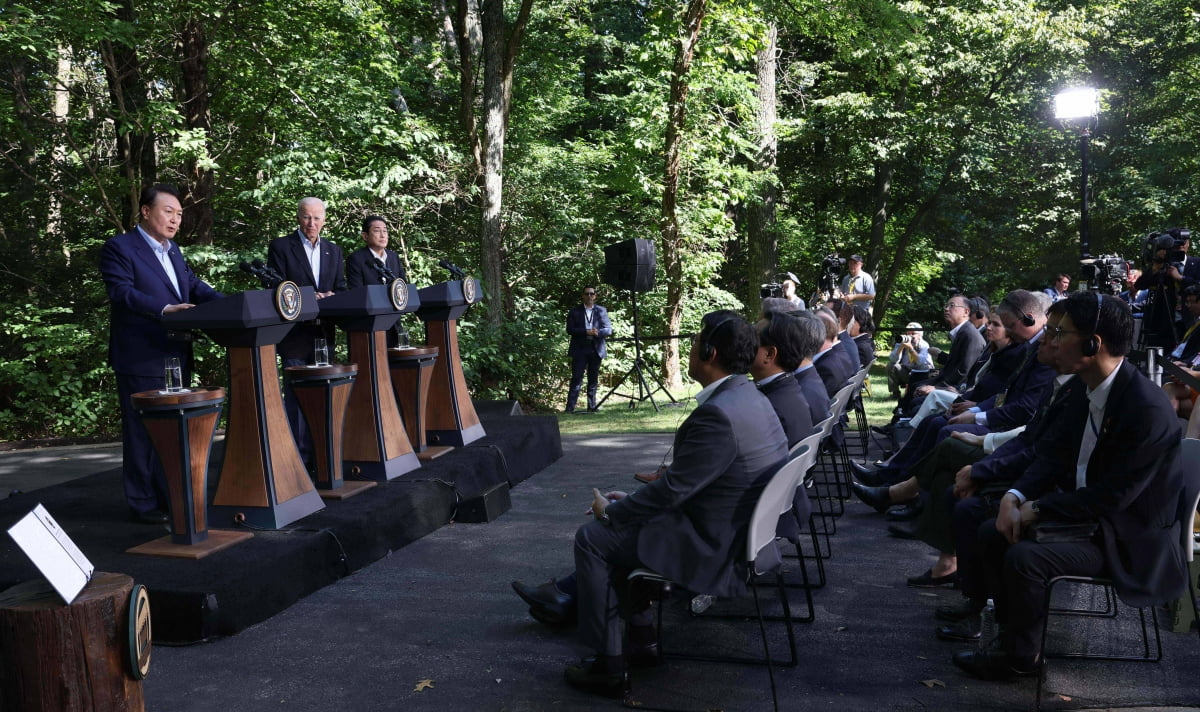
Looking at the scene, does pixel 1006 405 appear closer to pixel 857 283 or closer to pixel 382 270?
pixel 382 270

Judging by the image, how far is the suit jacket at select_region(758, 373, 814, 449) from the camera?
3904mm

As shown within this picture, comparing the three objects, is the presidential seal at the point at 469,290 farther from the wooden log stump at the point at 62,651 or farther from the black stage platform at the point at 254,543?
the wooden log stump at the point at 62,651

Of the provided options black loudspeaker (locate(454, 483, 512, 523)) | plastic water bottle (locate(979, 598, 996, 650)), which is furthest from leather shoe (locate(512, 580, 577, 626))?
black loudspeaker (locate(454, 483, 512, 523))

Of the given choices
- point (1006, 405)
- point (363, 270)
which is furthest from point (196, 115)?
point (1006, 405)

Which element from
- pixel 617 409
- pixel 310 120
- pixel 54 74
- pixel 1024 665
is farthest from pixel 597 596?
pixel 54 74

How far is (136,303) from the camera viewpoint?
4.52 meters

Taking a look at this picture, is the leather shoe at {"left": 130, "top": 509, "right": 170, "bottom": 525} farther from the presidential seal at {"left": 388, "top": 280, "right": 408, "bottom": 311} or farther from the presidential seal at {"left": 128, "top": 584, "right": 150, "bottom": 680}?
the presidential seal at {"left": 128, "top": 584, "right": 150, "bottom": 680}

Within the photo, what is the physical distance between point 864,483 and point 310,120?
30.6ft

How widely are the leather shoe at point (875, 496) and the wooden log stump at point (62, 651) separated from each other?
3.92m

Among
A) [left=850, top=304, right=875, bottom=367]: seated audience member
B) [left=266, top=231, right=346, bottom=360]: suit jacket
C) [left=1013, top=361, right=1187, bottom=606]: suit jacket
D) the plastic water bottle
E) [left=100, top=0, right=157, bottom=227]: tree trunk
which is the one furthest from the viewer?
[left=100, top=0, right=157, bottom=227]: tree trunk

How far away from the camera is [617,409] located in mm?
12062

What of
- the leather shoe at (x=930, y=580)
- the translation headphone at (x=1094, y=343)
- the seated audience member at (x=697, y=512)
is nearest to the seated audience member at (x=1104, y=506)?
the translation headphone at (x=1094, y=343)

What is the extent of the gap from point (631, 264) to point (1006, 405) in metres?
6.93

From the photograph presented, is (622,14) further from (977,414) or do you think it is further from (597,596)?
(597,596)
